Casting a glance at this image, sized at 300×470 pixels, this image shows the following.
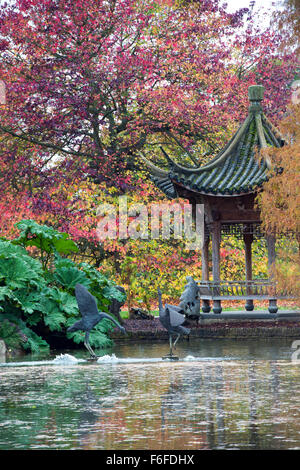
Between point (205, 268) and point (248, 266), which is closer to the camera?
point (205, 268)

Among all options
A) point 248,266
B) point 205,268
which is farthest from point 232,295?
point 248,266

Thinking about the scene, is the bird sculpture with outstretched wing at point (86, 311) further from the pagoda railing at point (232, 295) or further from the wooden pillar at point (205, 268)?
the wooden pillar at point (205, 268)

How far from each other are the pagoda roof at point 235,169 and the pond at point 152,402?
6.09m

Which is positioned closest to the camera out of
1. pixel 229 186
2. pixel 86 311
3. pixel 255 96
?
pixel 86 311

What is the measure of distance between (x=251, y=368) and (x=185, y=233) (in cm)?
1122

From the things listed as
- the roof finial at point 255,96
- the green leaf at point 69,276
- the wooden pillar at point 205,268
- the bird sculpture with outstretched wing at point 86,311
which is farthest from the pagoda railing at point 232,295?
the bird sculpture with outstretched wing at point 86,311

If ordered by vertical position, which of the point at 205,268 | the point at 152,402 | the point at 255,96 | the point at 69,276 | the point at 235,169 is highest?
the point at 255,96

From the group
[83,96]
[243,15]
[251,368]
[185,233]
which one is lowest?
[251,368]

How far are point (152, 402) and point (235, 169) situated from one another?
1316 centimetres

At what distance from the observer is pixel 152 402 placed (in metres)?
10.4

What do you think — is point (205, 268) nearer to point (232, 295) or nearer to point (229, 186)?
point (232, 295)
